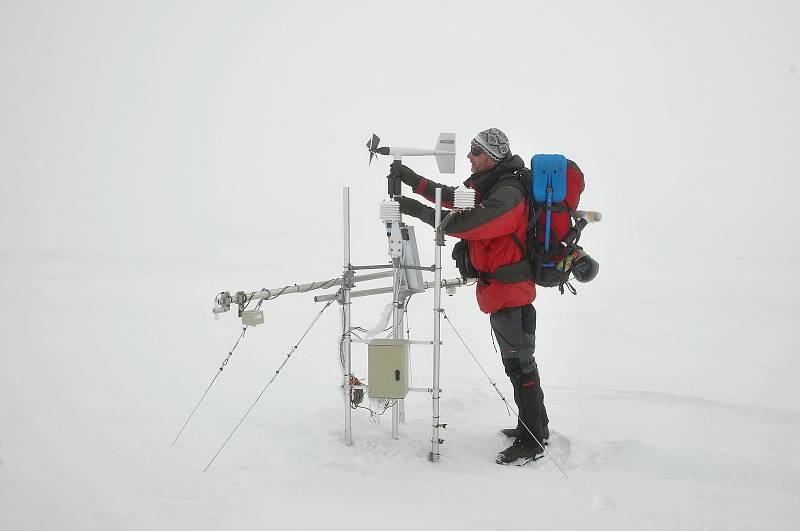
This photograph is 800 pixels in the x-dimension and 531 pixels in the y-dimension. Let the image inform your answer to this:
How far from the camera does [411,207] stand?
405 cm

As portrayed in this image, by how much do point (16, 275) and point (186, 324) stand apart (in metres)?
6.29

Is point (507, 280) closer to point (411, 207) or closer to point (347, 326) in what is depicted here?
point (411, 207)

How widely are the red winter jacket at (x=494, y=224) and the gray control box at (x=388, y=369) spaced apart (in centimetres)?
79

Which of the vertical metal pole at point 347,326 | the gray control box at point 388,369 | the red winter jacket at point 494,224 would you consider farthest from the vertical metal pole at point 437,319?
the vertical metal pole at point 347,326

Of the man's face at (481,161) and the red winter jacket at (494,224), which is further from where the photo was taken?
the man's face at (481,161)

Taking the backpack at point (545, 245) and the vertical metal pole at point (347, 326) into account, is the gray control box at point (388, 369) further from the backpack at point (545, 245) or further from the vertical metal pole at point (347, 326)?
the backpack at point (545, 245)

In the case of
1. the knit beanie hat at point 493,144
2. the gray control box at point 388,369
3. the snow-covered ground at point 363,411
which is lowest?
the snow-covered ground at point 363,411

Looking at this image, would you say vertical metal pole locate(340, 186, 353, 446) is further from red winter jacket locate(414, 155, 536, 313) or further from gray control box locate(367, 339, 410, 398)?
red winter jacket locate(414, 155, 536, 313)

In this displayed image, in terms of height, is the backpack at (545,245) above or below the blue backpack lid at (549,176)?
below

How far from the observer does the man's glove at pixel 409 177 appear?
4.17 metres

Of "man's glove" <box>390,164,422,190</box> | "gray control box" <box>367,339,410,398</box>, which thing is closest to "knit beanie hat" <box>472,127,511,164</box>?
"man's glove" <box>390,164,422,190</box>

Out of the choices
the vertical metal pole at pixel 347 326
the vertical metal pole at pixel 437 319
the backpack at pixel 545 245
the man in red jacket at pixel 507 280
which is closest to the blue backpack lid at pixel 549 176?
the backpack at pixel 545 245

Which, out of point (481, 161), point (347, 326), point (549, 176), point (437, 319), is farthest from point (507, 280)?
point (347, 326)

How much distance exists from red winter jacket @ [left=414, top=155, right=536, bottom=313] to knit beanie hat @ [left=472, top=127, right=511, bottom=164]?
0.07 m
